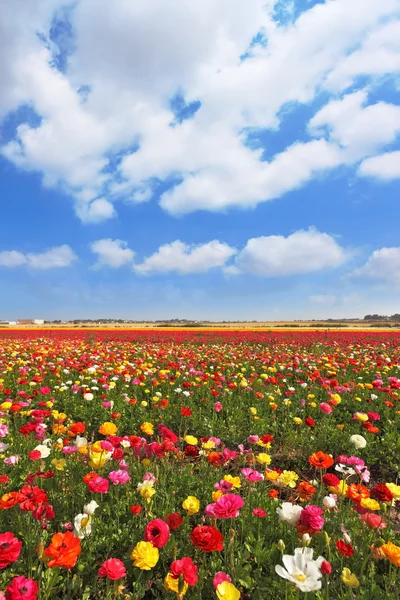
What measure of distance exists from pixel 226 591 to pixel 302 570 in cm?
39

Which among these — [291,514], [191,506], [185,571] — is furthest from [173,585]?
[291,514]

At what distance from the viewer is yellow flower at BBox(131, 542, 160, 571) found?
5.88 feet

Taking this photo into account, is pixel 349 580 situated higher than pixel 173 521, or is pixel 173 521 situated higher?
pixel 173 521

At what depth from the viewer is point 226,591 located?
5.62 ft

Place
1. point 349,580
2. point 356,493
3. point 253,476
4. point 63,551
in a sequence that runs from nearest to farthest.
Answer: point 63,551 → point 349,580 → point 356,493 → point 253,476

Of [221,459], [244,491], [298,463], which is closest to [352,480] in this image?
[298,463]

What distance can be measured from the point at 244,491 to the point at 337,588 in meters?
1.19

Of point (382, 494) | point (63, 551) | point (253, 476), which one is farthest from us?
point (253, 476)

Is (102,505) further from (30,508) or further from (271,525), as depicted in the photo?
(271,525)

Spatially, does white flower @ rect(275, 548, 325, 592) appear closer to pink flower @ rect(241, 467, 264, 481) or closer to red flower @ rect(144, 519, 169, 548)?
red flower @ rect(144, 519, 169, 548)

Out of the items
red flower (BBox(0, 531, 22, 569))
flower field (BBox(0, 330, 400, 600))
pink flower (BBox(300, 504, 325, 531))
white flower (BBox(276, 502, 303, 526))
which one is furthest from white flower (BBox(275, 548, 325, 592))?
red flower (BBox(0, 531, 22, 569))

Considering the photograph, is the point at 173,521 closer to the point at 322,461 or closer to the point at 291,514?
the point at 291,514

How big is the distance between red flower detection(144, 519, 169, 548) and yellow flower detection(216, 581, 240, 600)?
0.34m

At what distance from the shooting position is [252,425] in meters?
5.57
